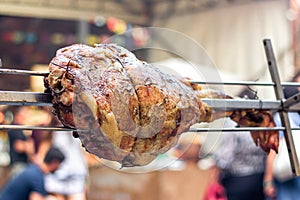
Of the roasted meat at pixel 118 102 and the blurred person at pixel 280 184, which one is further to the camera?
the blurred person at pixel 280 184

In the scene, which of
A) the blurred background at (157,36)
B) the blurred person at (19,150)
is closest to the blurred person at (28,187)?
the blurred person at (19,150)

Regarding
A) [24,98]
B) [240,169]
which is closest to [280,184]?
[240,169]

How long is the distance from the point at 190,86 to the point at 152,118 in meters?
0.22

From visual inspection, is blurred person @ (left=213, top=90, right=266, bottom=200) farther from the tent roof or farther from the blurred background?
the tent roof

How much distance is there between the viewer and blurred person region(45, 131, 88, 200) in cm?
341

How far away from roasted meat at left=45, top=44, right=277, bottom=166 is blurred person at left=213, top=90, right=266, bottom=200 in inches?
71.2

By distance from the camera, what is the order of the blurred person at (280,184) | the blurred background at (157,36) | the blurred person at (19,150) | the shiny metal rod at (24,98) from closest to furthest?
the shiny metal rod at (24,98) → the blurred person at (280,184) → the blurred person at (19,150) → the blurred background at (157,36)

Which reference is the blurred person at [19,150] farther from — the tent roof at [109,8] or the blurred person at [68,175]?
the tent roof at [109,8]

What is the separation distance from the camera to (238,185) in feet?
10.5

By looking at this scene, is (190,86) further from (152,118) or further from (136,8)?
(136,8)

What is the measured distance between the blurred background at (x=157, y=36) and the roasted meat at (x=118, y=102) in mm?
3090

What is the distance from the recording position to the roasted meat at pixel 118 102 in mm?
1134

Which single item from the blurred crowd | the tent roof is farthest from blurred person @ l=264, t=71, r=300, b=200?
the tent roof

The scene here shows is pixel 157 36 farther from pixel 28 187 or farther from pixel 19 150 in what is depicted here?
pixel 28 187
